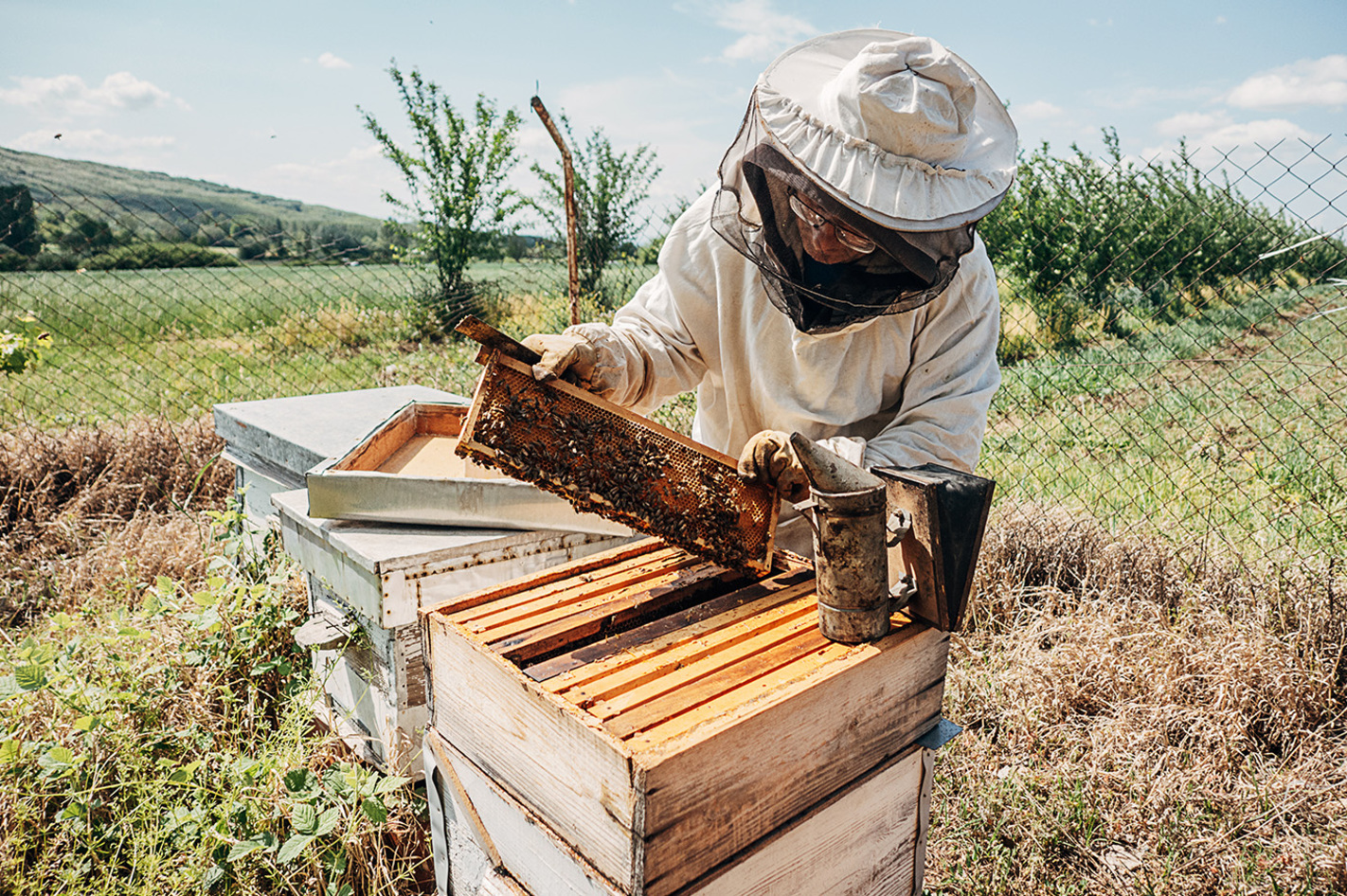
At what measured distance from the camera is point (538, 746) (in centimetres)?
125

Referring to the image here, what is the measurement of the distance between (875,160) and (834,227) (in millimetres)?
241

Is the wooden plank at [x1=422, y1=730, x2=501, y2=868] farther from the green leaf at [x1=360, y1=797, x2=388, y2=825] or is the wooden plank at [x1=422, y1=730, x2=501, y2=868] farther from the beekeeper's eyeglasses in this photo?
the beekeeper's eyeglasses

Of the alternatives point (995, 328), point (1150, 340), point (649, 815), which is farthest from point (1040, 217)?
point (649, 815)

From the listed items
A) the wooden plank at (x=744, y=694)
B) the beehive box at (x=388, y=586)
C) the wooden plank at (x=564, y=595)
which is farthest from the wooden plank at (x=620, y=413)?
the beehive box at (x=388, y=586)

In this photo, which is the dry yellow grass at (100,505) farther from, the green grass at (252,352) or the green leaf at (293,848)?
the green leaf at (293,848)

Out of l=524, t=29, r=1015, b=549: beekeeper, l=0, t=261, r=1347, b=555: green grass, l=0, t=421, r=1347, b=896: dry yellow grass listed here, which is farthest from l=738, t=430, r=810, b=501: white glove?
l=0, t=261, r=1347, b=555: green grass

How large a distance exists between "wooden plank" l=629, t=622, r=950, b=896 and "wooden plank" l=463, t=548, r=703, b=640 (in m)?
0.46

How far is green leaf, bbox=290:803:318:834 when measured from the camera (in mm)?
2059

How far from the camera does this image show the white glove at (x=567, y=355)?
1.88m

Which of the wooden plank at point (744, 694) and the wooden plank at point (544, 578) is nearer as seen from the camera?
the wooden plank at point (744, 694)

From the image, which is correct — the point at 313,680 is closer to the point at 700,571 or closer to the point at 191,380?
the point at 700,571

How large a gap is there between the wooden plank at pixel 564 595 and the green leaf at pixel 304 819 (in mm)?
1051

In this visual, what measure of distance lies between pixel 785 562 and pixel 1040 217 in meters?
11.1

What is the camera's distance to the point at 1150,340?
9.88m
